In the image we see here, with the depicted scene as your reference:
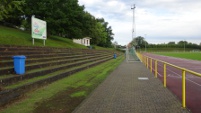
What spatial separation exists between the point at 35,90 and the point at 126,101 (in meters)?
3.63

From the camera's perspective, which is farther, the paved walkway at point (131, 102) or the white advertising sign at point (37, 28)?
the white advertising sign at point (37, 28)

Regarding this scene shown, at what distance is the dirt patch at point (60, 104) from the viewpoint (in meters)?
6.80

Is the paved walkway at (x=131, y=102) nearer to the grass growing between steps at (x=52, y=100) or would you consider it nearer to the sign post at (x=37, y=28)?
the grass growing between steps at (x=52, y=100)

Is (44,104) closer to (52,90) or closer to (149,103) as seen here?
(52,90)

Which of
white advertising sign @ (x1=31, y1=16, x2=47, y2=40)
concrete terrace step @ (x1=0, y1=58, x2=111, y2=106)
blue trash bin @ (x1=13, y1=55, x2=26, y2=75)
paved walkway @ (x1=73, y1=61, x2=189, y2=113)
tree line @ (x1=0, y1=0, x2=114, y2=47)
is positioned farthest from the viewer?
tree line @ (x1=0, y1=0, x2=114, y2=47)

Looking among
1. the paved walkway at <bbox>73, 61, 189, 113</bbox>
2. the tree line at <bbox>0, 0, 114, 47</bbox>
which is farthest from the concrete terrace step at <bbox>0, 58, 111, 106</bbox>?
the tree line at <bbox>0, 0, 114, 47</bbox>

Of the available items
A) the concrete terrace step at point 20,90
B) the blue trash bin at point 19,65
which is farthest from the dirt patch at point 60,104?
the blue trash bin at point 19,65

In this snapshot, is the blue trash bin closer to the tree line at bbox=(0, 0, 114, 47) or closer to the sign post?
the sign post

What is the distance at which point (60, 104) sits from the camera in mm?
7453

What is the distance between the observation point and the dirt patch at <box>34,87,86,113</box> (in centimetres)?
680

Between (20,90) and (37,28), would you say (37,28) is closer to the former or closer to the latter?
(37,28)

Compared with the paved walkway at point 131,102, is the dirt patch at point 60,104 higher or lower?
lower

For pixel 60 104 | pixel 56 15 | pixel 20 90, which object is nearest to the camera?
pixel 60 104

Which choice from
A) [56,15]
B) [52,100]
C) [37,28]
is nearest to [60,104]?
[52,100]
